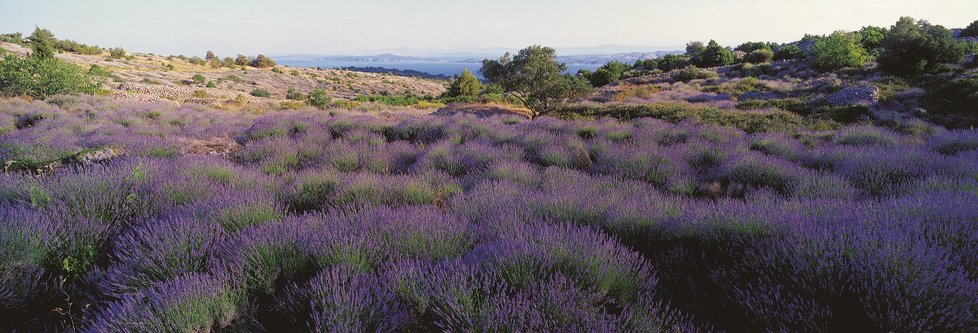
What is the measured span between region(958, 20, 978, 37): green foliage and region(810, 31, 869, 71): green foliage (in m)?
11.6

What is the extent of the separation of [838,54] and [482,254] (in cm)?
3371

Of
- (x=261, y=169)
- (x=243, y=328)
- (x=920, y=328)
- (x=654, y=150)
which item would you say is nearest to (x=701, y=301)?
(x=920, y=328)

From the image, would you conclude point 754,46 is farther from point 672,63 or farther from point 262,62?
point 262,62

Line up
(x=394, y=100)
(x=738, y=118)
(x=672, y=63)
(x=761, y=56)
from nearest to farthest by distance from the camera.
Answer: (x=738, y=118), (x=394, y=100), (x=761, y=56), (x=672, y=63)

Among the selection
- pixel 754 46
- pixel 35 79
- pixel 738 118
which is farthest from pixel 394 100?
pixel 754 46

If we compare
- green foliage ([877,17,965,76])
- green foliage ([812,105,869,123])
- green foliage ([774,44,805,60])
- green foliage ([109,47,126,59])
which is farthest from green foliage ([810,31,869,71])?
green foliage ([109,47,126,59])

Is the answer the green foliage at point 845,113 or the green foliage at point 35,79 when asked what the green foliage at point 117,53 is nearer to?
the green foliage at point 35,79

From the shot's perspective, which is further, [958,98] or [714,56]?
[714,56]

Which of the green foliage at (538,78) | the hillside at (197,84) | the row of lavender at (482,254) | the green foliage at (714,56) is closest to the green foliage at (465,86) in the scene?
the hillside at (197,84)

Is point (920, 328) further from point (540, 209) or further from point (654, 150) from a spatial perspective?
point (654, 150)

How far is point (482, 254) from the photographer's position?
2.71 m

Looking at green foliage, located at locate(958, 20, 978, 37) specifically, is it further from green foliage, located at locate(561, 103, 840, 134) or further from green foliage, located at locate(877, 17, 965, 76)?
green foliage, located at locate(561, 103, 840, 134)

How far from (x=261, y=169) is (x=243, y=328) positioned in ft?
14.0

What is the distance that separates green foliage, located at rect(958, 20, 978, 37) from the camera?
32062 mm
